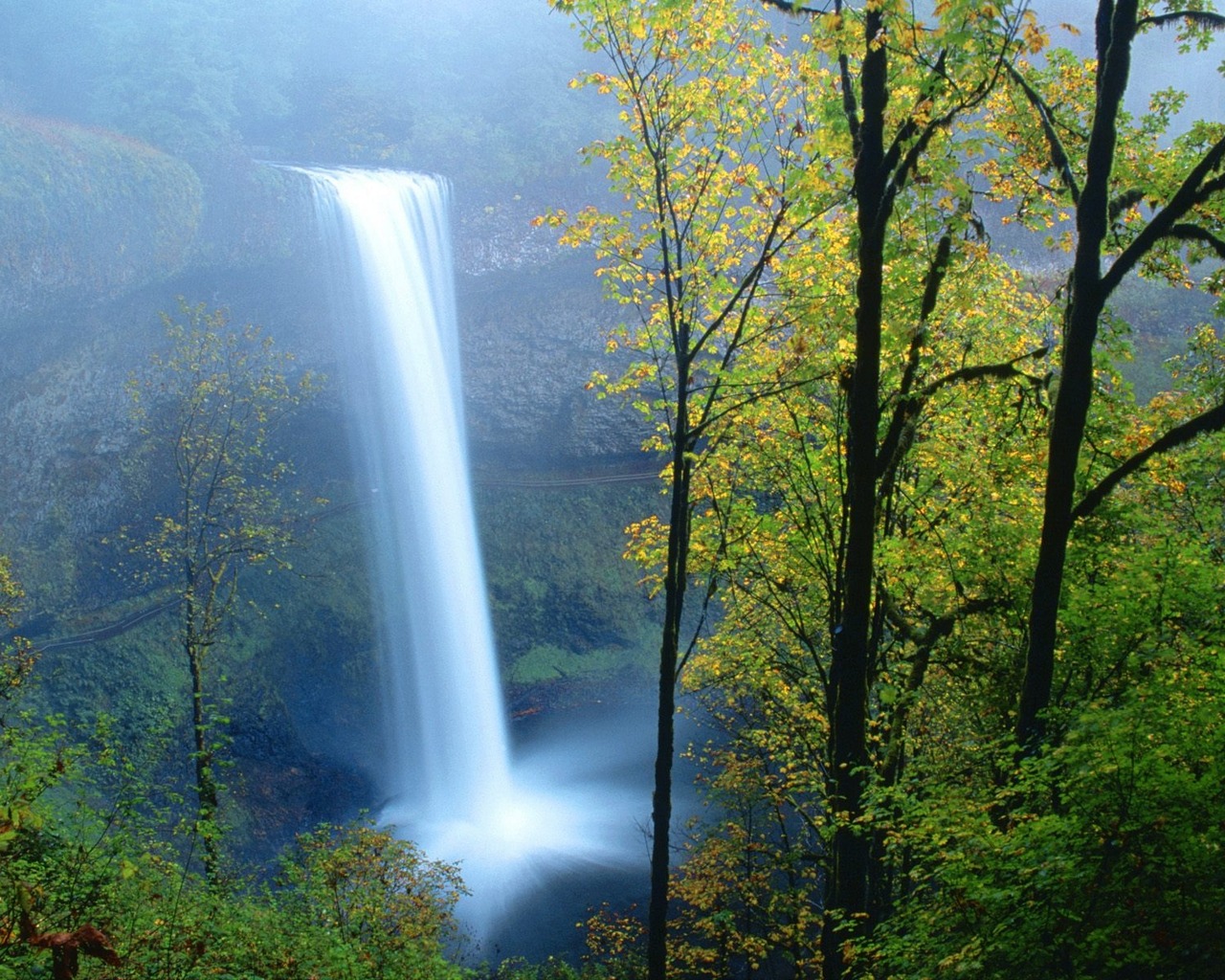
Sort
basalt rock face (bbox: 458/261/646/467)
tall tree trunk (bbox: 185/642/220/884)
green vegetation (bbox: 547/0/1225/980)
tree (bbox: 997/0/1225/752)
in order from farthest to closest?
basalt rock face (bbox: 458/261/646/467)
tall tree trunk (bbox: 185/642/220/884)
tree (bbox: 997/0/1225/752)
green vegetation (bbox: 547/0/1225/980)

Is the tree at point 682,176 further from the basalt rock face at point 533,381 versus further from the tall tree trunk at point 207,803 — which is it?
the basalt rock face at point 533,381

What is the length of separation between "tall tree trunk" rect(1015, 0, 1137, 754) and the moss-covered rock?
2734cm

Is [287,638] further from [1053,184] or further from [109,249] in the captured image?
[1053,184]

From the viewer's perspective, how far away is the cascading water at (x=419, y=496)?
2570 centimetres

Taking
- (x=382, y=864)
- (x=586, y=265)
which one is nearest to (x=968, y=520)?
(x=382, y=864)

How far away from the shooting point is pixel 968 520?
29.5 ft

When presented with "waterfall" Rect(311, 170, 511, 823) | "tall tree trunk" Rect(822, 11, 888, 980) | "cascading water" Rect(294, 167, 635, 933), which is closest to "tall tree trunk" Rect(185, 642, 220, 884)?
"tall tree trunk" Rect(822, 11, 888, 980)

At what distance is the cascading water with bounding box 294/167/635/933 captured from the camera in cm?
2570

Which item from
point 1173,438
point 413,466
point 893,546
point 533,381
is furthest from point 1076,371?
point 533,381

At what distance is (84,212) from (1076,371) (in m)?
28.3

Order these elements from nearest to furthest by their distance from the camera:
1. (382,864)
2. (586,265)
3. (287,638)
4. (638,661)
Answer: (382,864) → (287,638) → (638,661) → (586,265)

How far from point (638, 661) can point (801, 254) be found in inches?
860

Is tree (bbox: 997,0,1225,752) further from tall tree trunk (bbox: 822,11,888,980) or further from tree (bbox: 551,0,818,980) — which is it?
tree (bbox: 551,0,818,980)

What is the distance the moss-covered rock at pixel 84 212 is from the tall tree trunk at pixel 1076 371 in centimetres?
2734
